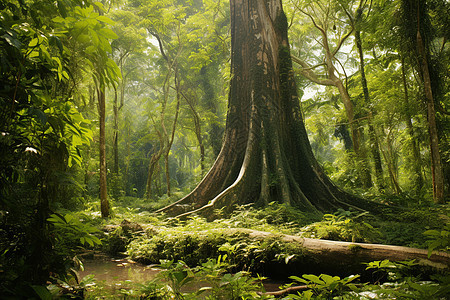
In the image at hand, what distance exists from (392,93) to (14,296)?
11031mm

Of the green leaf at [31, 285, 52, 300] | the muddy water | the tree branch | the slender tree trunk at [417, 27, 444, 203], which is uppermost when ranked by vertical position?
the tree branch

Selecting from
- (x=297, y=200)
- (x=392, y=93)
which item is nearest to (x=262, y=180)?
(x=297, y=200)

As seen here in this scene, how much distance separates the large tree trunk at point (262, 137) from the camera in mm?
6207

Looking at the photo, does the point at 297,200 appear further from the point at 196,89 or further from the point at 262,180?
the point at 196,89

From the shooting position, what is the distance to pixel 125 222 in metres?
5.35

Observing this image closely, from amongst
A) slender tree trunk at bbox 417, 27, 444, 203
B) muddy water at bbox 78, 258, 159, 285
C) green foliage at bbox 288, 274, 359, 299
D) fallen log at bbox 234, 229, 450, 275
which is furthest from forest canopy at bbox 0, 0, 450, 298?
muddy water at bbox 78, 258, 159, 285

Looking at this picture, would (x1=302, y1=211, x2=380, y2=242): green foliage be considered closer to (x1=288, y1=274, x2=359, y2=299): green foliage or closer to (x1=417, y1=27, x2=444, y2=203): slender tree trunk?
(x1=288, y1=274, x2=359, y2=299): green foliage

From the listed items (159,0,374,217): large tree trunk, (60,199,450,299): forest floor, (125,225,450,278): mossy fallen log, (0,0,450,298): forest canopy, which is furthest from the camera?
(159,0,374,217): large tree trunk

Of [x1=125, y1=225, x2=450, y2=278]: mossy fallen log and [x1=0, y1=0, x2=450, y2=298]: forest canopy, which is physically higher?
[x1=0, y1=0, x2=450, y2=298]: forest canopy

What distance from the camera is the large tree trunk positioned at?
6.21m

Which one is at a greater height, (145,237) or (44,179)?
(44,179)

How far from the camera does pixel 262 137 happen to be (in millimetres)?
6902

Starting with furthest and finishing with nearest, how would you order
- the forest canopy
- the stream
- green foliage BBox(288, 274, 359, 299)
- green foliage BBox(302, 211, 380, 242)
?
1. green foliage BBox(302, 211, 380, 242)
2. the stream
3. green foliage BBox(288, 274, 359, 299)
4. the forest canopy

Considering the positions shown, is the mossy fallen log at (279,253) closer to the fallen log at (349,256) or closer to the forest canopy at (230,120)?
the fallen log at (349,256)
